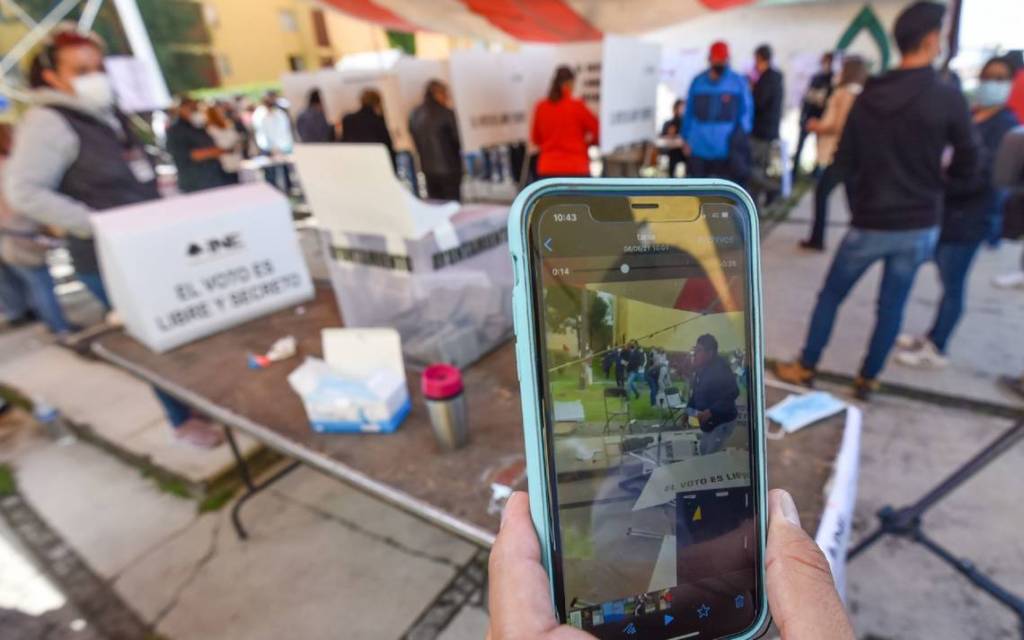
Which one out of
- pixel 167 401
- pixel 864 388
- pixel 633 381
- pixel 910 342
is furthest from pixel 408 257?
pixel 910 342

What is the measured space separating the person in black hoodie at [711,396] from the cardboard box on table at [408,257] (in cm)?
84

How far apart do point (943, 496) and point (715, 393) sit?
1.34 meters

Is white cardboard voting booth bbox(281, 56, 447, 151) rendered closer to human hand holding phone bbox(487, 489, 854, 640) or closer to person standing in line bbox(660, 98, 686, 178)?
person standing in line bbox(660, 98, 686, 178)

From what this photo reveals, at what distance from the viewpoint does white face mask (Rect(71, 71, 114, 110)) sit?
2.11 meters

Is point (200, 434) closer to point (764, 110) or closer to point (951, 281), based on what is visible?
point (951, 281)

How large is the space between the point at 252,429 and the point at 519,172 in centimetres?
650

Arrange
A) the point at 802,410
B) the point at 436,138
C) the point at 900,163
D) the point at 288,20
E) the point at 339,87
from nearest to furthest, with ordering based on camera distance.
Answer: the point at 802,410, the point at 900,163, the point at 436,138, the point at 339,87, the point at 288,20

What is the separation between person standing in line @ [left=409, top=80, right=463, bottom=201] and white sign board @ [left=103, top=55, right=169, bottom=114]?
28.3 ft

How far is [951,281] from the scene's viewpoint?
2.53 meters

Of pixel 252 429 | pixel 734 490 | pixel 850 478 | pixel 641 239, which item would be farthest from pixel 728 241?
pixel 252 429

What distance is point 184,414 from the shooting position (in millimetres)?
2412

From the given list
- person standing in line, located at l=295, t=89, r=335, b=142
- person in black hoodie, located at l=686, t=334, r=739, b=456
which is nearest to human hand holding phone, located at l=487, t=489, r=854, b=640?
person in black hoodie, located at l=686, t=334, r=739, b=456

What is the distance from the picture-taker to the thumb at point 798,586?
544 mm

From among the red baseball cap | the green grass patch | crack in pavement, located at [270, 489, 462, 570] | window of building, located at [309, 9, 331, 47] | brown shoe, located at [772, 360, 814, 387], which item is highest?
window of building, located at [309, 9, 331, 47]
